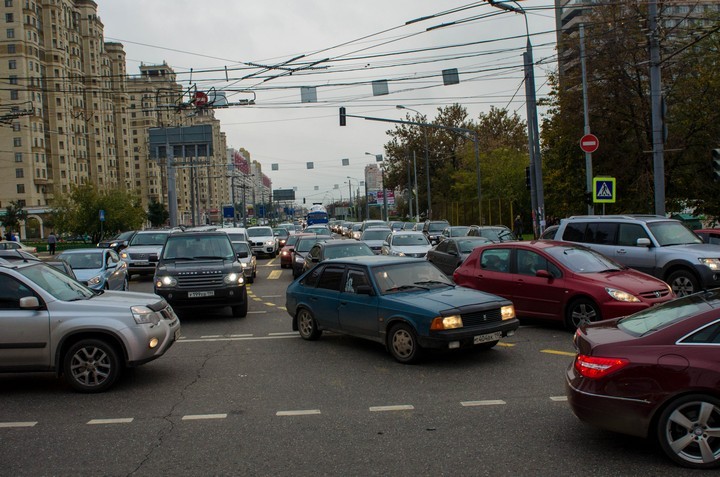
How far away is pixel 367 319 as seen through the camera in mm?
9227

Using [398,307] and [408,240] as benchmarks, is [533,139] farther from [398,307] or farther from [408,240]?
[398,307]

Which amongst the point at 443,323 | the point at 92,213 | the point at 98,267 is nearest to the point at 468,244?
the point at 98,267

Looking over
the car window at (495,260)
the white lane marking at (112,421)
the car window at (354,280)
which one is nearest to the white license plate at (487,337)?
the car window at (354,280)

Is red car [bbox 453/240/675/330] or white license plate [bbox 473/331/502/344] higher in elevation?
red car [bbox 453/240/675/330]

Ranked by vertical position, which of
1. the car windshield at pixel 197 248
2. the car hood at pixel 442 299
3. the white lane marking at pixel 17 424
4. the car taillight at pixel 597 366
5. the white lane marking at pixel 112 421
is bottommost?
the white lane marking at pixel 112 421

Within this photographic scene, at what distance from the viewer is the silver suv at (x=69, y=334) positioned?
749 cm

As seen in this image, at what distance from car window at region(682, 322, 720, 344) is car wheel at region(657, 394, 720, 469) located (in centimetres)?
41

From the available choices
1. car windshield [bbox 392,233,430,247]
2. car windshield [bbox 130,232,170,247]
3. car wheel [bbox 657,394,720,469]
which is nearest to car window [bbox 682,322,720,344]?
car wheel [bbox 657,394,720,469]

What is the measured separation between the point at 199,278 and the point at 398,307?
5.70 m

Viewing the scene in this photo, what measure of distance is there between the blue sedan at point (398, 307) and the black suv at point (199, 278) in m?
2.59

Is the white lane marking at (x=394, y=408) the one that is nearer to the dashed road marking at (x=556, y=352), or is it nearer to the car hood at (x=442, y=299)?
the car hood at (x=442, y=299)

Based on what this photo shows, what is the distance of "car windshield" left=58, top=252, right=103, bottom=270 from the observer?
16911 mm

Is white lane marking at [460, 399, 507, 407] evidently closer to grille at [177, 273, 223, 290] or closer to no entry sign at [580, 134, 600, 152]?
grille at [177, 273, 223, 290]

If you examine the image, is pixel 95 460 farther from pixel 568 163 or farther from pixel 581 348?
pixel 568 163
